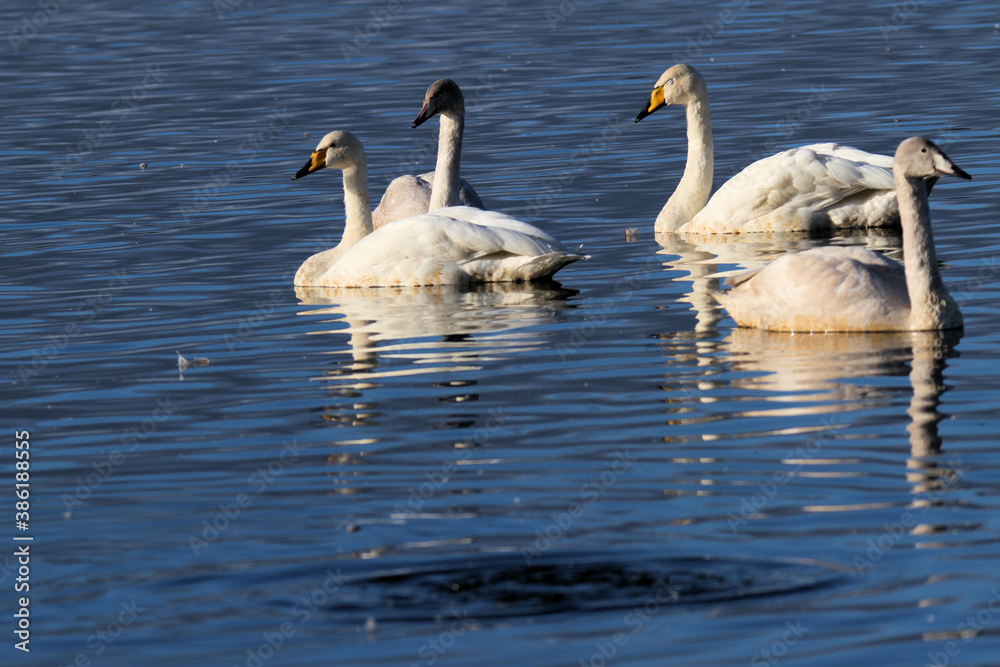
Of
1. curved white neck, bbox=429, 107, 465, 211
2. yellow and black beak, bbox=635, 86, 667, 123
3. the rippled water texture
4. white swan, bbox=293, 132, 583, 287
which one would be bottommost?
the rippled water texture

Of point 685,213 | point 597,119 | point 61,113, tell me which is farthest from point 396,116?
point 685,213

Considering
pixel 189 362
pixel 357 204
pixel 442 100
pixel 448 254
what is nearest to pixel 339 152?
pixel 357 204

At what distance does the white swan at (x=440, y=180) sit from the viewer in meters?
18.1

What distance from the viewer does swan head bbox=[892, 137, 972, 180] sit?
40.4ft

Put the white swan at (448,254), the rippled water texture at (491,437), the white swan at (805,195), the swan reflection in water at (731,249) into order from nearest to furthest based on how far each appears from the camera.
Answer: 1. the rippled water texture at (491,437)
2. the white swan at (448,254)
3. the swan reflection in water at (731,249)
4. the white swan at (805,195)

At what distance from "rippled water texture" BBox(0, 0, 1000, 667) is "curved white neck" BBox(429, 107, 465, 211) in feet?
4.39

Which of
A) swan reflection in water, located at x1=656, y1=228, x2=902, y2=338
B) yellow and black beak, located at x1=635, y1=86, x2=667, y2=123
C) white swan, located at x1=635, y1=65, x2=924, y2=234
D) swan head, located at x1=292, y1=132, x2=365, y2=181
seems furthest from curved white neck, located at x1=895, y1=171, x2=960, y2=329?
yellow and black beak, located at x1=635, y1=86, x2=667, y2=123

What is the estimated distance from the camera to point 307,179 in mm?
23984

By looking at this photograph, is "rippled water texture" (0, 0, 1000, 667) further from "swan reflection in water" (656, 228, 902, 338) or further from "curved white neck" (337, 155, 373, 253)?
"curved white neck" (337, 155, 373, 253)

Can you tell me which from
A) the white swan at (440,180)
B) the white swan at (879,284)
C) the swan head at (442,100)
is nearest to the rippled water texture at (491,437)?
the white swan at (879,284)

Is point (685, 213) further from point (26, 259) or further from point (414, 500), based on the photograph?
point (414, 500)

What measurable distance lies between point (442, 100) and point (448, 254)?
146 inches

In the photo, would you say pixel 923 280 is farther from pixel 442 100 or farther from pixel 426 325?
pixel 442 100

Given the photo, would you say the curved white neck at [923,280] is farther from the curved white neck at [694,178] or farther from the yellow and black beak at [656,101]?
the yellow and black beak at [656,101]
